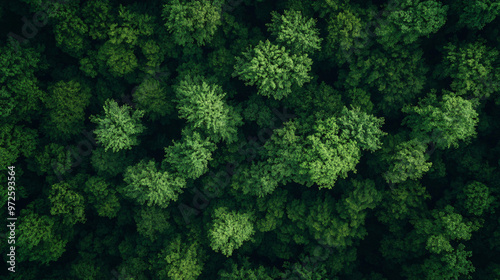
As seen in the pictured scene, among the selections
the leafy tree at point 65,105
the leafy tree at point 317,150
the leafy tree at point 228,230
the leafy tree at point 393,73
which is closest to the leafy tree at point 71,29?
the leafy tree at point 65,105

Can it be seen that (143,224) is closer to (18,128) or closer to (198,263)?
(198,263)

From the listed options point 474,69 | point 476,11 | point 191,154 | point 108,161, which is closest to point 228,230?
point 191,154

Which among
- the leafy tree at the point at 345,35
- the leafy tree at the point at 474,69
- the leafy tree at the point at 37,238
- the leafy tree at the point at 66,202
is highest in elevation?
the leafy tree at the point at 474,69

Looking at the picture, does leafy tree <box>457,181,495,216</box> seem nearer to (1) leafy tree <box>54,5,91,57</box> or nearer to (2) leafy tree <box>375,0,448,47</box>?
(2) leafy tree <box>375,0,448,47</box>

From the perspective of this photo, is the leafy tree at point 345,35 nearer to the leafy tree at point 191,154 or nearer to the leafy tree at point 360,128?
the leafy tree at point 360,128

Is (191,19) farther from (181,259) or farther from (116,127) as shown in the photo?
(181,259)

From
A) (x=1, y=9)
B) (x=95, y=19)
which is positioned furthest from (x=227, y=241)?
(x=1, y=9)
